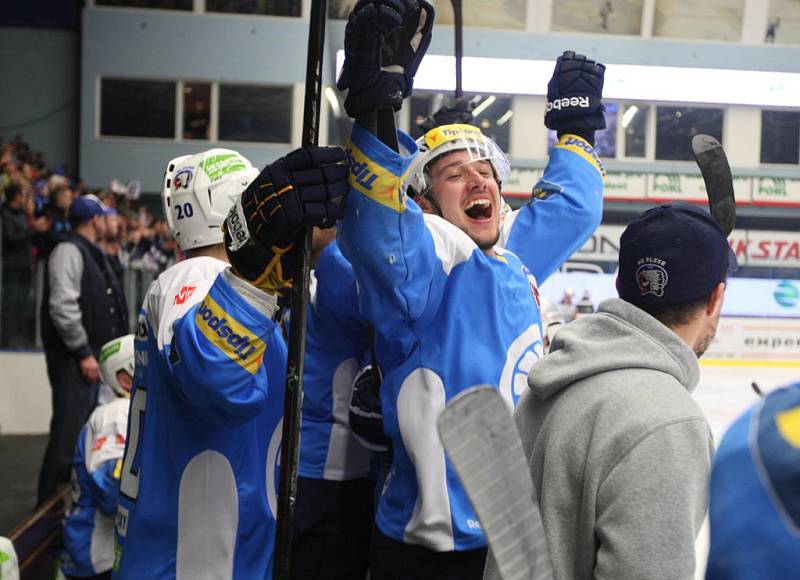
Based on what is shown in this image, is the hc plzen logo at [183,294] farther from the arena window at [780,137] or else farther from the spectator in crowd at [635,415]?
the arena window at [780,137]

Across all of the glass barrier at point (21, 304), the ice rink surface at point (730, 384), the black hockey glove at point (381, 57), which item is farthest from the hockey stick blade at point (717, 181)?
the glass barrier at point (21, 304)

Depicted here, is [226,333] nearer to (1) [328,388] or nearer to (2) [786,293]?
(1) [328,388]

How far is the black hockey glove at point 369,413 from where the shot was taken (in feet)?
5.93

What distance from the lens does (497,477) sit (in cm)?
81

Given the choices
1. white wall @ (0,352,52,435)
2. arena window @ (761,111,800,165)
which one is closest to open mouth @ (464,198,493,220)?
arena window @ (761,111,800,165)

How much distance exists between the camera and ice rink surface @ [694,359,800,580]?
5.05 metres

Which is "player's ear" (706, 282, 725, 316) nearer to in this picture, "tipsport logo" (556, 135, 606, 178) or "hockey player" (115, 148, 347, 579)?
"hockey player" (115, 148, 347, 579)

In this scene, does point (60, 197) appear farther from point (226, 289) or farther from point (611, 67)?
point (226, 289)

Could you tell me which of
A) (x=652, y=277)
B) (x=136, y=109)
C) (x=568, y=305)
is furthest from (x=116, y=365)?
(x=136, y=109)

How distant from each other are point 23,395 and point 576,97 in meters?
4.82

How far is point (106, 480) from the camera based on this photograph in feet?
7.91

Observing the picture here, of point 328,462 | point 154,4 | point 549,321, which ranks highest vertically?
point 154,4

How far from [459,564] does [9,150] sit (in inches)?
239

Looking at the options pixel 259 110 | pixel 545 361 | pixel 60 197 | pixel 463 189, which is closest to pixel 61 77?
pixel 259 110
